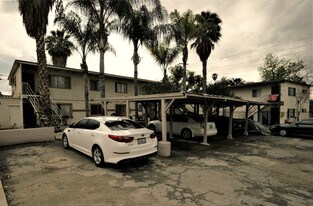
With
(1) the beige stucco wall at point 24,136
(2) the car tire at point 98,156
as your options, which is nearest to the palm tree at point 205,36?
(1) the beige stucco wall at point 24,136

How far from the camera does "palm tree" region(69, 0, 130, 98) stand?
12414 mm

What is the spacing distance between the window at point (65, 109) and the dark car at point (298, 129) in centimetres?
1762

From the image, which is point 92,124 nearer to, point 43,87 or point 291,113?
point 43,87

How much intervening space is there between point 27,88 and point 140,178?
567 inches

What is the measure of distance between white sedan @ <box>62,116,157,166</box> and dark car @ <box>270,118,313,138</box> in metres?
11.9

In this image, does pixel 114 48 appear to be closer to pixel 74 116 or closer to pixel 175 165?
pixel 74 116

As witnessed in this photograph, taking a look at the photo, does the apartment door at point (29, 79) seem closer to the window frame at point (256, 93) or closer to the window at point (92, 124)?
the window at point (92, 124)

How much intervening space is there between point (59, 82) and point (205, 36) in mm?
14389

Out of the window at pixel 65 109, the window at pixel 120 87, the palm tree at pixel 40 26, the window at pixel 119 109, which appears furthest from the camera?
the window at pixel 119 109

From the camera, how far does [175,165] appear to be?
21.3 feet

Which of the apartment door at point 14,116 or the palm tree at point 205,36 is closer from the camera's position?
the apartment door at point 14,116

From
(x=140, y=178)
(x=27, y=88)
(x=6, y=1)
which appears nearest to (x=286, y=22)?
(x=140, y=178)

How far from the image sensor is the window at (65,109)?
17172 millimetres

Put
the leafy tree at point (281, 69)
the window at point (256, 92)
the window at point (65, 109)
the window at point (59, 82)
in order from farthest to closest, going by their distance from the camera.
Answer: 1. the leafy tree at point (281, 69)
2. the window at point (256, 92)
3. the window at point (65, 109)
4. the window at point (59, 82)
